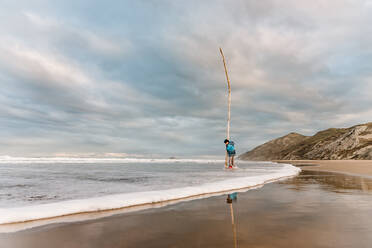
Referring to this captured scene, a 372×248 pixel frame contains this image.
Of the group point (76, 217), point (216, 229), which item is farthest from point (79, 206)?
point (216, 229)

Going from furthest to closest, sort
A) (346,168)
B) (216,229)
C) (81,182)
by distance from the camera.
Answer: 1. (346,168)
2. (81,182)
3. (216,229)

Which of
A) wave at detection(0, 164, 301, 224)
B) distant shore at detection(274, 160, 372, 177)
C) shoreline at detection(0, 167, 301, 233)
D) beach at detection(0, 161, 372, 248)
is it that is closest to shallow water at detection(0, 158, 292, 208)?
wave at detection(0, 164, 301, 224)

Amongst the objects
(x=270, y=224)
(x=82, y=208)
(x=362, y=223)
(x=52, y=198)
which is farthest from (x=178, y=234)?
Answer: (x=52, y=198)

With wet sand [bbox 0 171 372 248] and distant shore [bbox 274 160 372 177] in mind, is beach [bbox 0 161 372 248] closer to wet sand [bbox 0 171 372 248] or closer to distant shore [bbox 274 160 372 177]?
wet sand [bbox 0 171 372 248]

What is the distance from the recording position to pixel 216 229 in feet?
10.5

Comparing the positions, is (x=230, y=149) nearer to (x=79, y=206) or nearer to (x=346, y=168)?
(x=346, y=168)

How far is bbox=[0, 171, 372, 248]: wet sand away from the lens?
105 inches

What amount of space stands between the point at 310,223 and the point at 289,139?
121 m

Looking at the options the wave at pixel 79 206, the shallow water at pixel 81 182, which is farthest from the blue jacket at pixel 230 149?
the wave at pixel 79 206

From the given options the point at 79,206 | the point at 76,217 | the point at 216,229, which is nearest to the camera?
→ the point at 216,229

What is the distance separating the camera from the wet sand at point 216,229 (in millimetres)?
2664

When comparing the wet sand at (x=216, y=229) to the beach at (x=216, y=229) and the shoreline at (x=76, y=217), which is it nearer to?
the beach at (x=216, y=229)

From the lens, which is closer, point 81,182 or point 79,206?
point 79,206

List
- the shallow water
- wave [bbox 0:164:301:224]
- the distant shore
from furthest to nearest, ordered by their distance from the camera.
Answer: the distant shore
the shallow water
wave [bbox 0:164:301:224]
